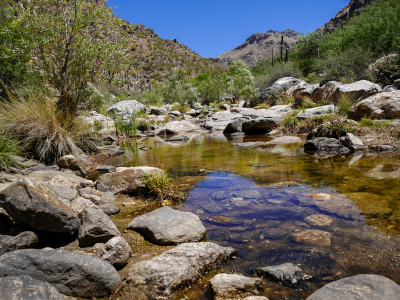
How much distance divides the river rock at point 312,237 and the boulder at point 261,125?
34.8ft

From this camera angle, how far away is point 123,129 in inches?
560

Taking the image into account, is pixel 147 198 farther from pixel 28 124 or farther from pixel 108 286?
pixel 28 124

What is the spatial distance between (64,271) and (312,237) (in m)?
2.36

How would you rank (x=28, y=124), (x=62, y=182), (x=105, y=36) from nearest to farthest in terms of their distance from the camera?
(x=62, y=182) < (x=28, y=124) < (x=105, y=36)

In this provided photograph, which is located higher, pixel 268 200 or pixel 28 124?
pixel 28 124

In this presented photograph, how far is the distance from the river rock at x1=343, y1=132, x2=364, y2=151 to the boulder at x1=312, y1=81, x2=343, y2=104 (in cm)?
620

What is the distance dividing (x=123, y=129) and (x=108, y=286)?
13.0 m

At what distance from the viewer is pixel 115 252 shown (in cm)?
229

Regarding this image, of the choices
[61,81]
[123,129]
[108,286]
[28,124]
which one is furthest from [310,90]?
[108,286]

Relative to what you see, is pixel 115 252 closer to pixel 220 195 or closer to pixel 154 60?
pixel 220 195

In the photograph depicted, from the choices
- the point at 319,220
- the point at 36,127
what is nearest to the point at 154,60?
the point at 36,127

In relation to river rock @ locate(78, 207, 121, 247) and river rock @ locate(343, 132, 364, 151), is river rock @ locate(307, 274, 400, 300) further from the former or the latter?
river rock @ locate(343, 132, 364, 151)

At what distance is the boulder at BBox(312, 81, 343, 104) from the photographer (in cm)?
1309

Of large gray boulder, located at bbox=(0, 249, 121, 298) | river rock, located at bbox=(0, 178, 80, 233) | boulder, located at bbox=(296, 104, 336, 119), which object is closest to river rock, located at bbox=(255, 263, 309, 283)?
large gray boulder, located at bbox=(0, 249, 121, 298)
